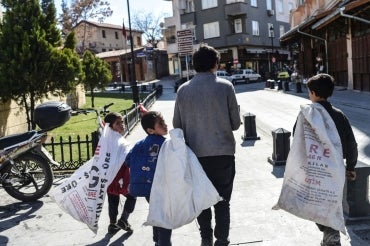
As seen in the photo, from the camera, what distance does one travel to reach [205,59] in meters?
3.85

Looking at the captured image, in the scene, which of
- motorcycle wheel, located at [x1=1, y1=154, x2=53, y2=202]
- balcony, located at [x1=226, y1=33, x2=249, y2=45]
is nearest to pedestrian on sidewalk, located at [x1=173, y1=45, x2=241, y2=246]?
motorcycle wheel, located at [x1=1, y1=154, x2=53, y2=202]

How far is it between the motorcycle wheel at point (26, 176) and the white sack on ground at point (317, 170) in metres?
3.62

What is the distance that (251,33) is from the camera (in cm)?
5012

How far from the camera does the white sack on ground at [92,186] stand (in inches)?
181

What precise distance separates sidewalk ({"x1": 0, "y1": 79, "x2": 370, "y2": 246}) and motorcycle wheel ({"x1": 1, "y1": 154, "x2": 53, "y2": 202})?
0.14 meters

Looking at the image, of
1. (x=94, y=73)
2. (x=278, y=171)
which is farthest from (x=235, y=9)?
(x=278, y=171)

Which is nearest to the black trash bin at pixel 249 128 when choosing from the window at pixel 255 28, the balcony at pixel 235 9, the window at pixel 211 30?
the balcony at pixel 235 9

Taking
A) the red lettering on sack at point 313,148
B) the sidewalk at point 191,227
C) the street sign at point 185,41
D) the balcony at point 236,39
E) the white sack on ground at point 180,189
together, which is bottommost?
the sidewalk at point 191,227

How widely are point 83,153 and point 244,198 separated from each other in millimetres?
5221

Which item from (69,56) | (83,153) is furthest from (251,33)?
(83,153)

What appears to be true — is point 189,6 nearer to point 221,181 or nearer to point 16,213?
point 16,213

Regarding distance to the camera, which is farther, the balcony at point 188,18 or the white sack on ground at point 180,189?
the balcony at point 188,18

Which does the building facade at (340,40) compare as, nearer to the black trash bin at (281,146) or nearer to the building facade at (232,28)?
the black trash bin at (281,146)

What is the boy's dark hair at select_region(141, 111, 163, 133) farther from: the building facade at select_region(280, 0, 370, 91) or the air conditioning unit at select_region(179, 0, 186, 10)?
the air conditioning unit at select_region(179, 0, 186, 10)
